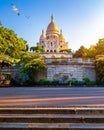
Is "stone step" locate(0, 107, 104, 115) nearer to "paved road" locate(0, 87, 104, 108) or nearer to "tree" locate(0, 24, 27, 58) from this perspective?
"paved road" locate(0, 87, 104, 108)

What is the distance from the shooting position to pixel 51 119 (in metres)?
6.41

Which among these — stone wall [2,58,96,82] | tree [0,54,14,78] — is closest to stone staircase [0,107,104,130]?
tree [0,54,14,78]

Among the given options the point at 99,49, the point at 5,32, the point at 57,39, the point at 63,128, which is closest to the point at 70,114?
the point at 63,128

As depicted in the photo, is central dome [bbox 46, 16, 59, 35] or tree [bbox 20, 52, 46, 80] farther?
central dome [bbox 46, 16, 59, 35]

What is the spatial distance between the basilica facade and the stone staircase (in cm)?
11211

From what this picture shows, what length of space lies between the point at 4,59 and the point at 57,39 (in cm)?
8788

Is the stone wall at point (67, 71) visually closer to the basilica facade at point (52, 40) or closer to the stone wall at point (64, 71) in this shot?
the stone wall at point (64, 71)

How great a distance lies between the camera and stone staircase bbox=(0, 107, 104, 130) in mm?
5957

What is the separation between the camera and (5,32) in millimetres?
50156

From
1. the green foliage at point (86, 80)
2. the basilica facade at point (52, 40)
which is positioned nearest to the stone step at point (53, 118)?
the green foliage at point (86, 80)

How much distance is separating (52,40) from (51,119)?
117387 millimetres

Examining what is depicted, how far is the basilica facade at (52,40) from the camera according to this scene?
122312mm

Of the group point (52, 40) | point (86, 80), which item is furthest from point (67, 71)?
point (52, 40)

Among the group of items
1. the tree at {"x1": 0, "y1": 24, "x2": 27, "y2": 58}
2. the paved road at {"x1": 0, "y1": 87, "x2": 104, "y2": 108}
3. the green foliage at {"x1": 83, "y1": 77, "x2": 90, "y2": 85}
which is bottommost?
the paved road at {"x1": 0, "y1": 87, "x2": 104, "y2": 108}
